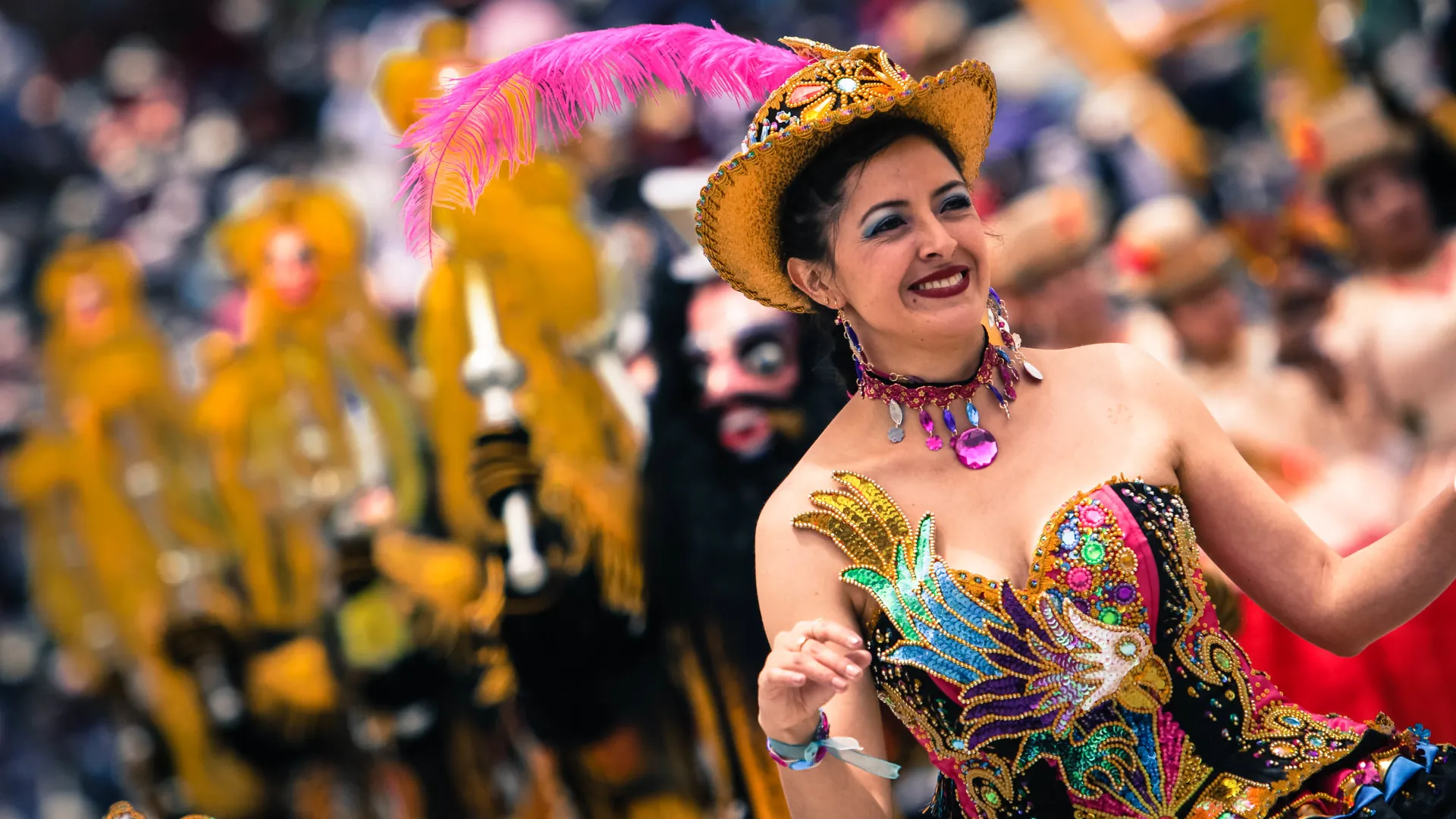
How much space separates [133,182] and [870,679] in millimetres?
6929

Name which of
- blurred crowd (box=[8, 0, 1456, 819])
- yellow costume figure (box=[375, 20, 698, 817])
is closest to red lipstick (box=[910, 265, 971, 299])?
blurred crowd (box=[8, 0, 1456, 819])

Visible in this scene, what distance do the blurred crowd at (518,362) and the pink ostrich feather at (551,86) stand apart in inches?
16.5

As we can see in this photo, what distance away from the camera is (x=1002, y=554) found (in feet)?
6.62

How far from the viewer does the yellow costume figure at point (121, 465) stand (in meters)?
7.37

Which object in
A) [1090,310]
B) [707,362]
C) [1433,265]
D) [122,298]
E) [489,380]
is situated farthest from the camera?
[122,298]

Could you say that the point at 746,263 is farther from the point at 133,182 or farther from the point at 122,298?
the point at 133,182

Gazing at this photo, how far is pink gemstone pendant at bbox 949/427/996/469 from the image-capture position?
6.82ft

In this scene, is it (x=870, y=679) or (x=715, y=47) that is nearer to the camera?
(x=870, y=679)

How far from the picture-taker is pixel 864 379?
7.08 ft

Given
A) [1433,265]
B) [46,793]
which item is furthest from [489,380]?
[46,793]

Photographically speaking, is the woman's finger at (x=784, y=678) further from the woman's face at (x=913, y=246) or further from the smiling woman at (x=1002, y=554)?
the woman's face at (x=913, y=246)

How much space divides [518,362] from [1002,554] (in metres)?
2.78

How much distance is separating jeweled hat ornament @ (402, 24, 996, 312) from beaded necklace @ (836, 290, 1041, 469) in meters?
0.21

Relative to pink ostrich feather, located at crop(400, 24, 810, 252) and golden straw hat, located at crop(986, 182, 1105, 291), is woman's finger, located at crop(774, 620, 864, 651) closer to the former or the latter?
pink ostrich feather, located at crop(400, 24, 810, 252)
